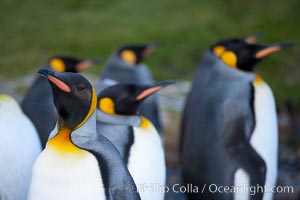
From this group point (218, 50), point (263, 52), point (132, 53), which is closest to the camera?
point (263, 52)

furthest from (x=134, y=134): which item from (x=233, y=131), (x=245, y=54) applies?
(x=245, y=54)

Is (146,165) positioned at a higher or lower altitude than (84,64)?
lower

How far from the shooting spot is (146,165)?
13.4 ft

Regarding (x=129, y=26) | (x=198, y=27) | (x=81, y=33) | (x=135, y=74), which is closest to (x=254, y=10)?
(x=198, y=27)

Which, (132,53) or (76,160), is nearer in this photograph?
(76,160)

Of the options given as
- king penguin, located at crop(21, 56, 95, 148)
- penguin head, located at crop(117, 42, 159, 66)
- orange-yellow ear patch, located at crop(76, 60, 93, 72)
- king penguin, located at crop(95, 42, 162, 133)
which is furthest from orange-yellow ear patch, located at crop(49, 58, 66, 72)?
penguin head, located at crop(117, 42, 159, 66)

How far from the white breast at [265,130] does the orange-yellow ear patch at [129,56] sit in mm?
1976

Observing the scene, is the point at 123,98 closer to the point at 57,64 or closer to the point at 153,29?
the point at 57,64

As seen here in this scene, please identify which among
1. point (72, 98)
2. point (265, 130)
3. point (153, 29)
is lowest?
point (153, 29)

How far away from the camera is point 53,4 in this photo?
1241cm

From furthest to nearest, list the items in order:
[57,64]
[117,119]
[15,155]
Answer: [57,64]
[117,119]
[15,155]

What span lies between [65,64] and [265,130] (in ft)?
6.33

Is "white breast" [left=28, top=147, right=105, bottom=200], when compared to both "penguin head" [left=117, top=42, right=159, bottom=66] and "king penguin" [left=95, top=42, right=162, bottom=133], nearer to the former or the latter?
"king penguin" [left=95, top=42, right=162, bottom=133]

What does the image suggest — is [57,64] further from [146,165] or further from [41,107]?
[146,165]
